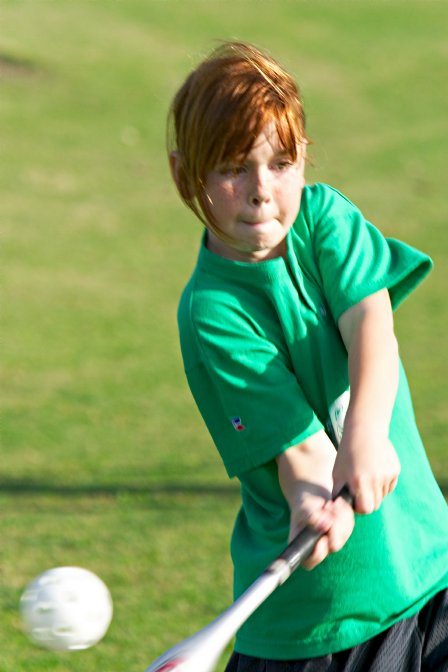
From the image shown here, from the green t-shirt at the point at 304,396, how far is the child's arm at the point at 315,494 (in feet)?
0.12

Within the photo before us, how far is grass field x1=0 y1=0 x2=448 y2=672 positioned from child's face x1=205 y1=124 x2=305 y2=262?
2.02 feet

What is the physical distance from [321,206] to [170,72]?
17000 mm

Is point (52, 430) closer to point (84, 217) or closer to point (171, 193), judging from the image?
point (84, 217)

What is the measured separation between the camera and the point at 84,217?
46.2 feet

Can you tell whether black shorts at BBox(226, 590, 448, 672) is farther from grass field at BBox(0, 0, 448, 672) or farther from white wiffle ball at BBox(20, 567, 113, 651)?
grass field at BBox(0, 0, 448, 672)

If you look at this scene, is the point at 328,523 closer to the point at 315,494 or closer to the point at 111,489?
the point at 315,494

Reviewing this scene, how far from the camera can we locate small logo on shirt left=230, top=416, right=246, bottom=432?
271 cm

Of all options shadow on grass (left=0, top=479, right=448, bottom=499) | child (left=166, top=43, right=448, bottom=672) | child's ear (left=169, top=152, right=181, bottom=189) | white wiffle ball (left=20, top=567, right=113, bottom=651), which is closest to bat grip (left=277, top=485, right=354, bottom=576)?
child (left=166, top=43, right=448, bottom=672)

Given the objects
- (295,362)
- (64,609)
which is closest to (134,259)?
(64,609)

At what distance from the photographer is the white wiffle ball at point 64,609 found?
145 inches

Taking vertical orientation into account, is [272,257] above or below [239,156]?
below

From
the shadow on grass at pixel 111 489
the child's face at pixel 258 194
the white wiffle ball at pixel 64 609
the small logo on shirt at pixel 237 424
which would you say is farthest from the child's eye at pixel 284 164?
the shadow on grass at pixel 111 489

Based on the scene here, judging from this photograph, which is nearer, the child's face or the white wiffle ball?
the child's face

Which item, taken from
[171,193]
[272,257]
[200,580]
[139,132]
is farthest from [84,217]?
[272,257]
